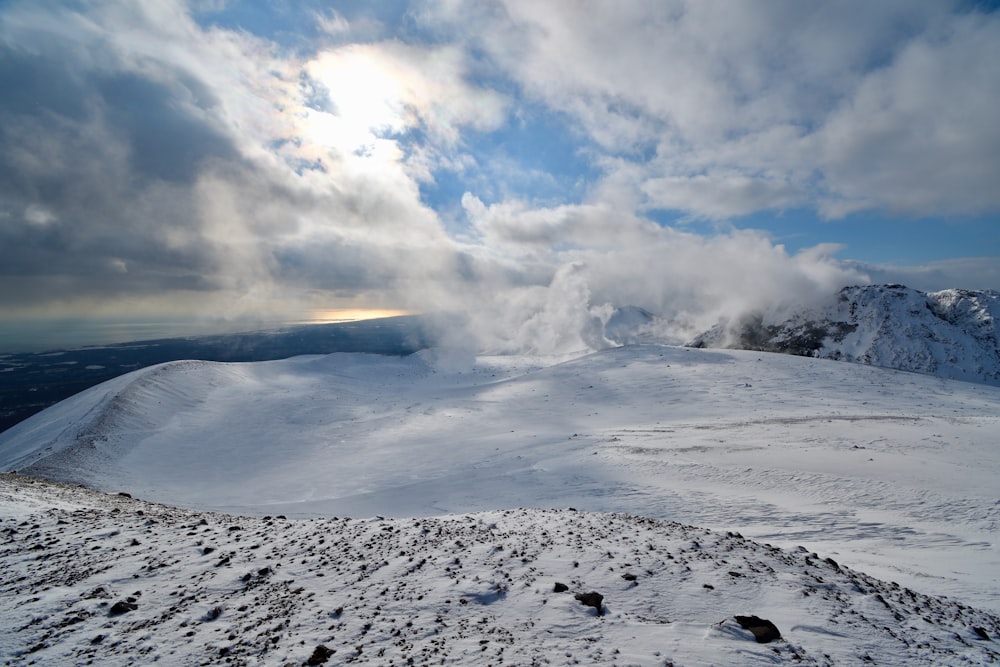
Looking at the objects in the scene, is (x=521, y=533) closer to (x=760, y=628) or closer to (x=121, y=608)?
(x=760, y=628)

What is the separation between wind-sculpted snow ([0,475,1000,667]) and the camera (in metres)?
6.89

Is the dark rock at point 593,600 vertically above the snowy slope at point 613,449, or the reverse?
the dark rock at point 593,600

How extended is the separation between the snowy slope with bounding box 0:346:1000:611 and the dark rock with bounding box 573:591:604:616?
31.6 ft

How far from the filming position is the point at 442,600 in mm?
8367

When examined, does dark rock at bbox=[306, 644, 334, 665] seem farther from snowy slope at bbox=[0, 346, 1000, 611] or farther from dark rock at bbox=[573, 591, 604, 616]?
snowy slope at bbox=[0, 346, 1000, 611]

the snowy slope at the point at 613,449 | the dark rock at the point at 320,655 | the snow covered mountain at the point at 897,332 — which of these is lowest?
the snowy slope at the point at 613,449

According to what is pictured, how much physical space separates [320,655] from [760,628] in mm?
6928

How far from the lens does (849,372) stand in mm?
49000

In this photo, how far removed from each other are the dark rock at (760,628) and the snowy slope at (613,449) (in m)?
7.44

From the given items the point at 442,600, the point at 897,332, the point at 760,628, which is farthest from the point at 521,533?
the point at 897,332

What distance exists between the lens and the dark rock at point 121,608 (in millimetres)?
7992

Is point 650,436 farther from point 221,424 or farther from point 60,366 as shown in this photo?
point 60,366

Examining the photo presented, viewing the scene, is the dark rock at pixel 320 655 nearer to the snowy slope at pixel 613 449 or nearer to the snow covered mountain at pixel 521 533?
the snow covered mountain at pixel 521 533

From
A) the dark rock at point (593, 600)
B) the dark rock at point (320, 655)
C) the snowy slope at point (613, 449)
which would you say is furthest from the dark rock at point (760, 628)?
the snowy slope at point (613, 449)
